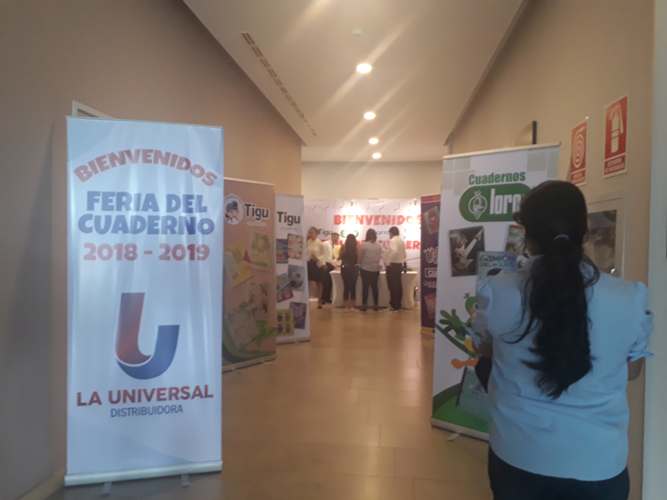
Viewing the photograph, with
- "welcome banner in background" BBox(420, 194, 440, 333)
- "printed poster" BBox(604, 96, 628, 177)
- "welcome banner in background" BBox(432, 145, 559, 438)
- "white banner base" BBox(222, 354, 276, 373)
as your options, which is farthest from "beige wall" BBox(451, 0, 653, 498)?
"white banner base" BBox(222, 354, 276, 373)

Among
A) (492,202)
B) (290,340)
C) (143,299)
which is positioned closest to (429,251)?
(290,340)

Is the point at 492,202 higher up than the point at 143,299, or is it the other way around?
the point at 492,202

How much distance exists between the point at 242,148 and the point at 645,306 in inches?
204

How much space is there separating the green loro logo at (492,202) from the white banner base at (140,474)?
2.32m

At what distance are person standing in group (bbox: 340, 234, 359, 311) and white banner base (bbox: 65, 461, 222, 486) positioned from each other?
646cm

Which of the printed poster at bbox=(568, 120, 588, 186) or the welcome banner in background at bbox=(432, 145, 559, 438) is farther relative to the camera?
the welcome banner in background at bbox=(432, 145, 559, 438)

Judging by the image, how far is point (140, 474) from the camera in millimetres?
2637

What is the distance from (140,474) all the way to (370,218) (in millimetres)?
8096

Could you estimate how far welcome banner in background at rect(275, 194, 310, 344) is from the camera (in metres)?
6.11

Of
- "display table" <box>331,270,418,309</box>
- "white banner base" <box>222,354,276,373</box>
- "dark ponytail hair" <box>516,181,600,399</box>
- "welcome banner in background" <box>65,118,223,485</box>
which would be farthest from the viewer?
"display table" <box>331,270,418,309</box>

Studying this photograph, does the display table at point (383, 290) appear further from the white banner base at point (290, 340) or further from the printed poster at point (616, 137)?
the printed poster at point (616, 137)

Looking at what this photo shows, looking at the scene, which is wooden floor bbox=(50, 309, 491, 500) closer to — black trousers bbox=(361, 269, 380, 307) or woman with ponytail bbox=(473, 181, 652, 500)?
woman with ponytail bbox=(473, 181, 652, 500)

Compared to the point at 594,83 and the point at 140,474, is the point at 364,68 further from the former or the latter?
the point at 140,474

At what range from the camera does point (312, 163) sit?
452 inches
